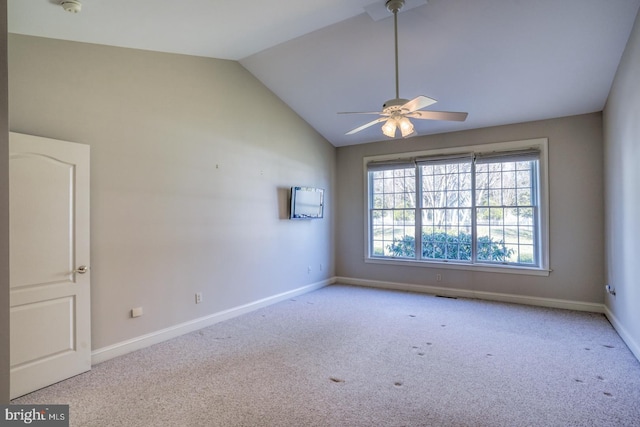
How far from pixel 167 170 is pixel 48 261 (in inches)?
57.5

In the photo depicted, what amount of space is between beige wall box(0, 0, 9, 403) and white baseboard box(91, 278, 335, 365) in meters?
1.97

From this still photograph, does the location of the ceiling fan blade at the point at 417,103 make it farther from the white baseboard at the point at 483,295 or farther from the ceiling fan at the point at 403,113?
the white baseboard at the point at 483,295

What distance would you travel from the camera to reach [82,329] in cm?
295

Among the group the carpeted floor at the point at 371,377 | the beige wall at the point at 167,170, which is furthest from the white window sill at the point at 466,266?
the beige wall at the point at 167,170

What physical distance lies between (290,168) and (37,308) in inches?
149

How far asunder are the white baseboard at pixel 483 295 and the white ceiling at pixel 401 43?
2.75m

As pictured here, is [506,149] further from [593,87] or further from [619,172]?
[619,172]

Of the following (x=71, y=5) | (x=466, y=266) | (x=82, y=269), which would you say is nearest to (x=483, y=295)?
(x=466, y=266)

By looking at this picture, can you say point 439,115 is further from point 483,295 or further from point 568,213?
point 483,295

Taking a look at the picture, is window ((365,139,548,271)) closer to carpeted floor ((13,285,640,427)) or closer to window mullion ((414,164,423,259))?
window mullion ((414,164,423,259))

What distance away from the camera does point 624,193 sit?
3.58 metres

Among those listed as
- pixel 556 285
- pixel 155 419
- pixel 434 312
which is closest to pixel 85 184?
pixel 155 419

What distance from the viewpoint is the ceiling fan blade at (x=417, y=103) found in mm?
2766

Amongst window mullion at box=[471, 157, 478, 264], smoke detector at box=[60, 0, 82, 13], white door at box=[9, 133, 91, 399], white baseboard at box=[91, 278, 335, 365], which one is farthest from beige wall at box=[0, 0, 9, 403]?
window mullion at box=[471, 157, 478, 264]
